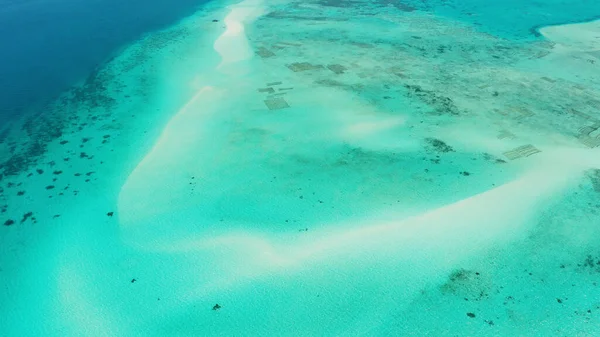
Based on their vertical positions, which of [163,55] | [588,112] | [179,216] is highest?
[163,55]

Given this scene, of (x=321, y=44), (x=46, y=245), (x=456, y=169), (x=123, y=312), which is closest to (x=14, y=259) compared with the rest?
(x=46, y=245)

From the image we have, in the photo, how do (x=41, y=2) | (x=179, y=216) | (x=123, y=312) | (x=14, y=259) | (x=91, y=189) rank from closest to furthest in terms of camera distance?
(x=123, y=312) → (x=14, y=259) → (x=179, y=216) → (x=91, y=189) → (x=41, y=2)

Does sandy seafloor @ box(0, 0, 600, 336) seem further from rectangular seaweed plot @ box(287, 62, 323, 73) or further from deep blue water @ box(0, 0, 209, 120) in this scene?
deep blue water @ box(0, 0, 209, 120)

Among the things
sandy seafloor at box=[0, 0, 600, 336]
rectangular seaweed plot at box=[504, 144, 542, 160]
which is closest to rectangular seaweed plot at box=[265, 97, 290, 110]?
sandy seafloor at box=[0, 0, 600, 336]

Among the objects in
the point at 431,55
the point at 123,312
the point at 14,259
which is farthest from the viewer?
the point at 431,55

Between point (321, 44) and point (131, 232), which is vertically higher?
point (321, 44)

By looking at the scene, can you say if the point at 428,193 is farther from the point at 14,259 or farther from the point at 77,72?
the point at 77,72

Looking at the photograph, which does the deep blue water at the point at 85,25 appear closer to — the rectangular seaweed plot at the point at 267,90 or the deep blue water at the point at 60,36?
the deep blue water at the point at 60,36
